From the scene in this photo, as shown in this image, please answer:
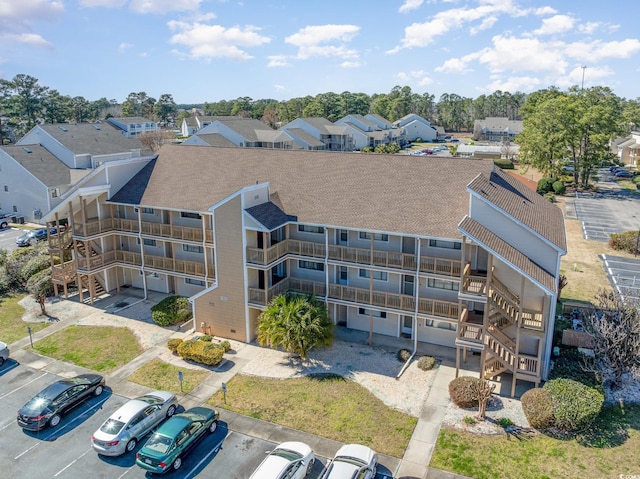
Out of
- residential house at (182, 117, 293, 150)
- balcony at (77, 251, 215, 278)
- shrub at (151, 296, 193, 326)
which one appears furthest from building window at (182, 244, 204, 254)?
residential house at (182, 117, 293, 150)

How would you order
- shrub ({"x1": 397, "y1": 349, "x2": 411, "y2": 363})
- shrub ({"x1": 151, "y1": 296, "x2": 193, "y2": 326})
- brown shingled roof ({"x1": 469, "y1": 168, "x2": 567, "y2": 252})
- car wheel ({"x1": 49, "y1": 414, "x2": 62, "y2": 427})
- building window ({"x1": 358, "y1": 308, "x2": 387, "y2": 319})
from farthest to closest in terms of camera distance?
shrub ({"x1": 151, "y1": 296, "x2": 193, "y2": 326}), building window ({"x1": 358, "y1": 308, "x2": 387, "y2": 319}), shrub ({"x1": 397, "y1": 349, "x2": 411, "y2": 363}), brown shingled roof ({"x1": 469, "y1": 168, "x2": 567, "y2": 252}), car wheel ({"x1": 49, "y1": 414, "x2": 62, "y2": 427})

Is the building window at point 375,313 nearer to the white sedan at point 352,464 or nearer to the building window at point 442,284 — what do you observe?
the building window at point 442,284

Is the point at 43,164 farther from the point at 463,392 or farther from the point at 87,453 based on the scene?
the point at 463,392

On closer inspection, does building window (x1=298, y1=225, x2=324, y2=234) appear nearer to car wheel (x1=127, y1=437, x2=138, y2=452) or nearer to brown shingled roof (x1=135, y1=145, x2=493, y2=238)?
brown shingled roof (x1=135, y1=145, x2=493, y2=238)

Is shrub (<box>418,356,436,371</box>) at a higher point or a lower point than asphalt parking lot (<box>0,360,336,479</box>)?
higher

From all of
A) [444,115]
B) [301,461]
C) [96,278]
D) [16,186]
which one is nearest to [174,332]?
[96,278]

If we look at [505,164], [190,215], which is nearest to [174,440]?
[190,215]
